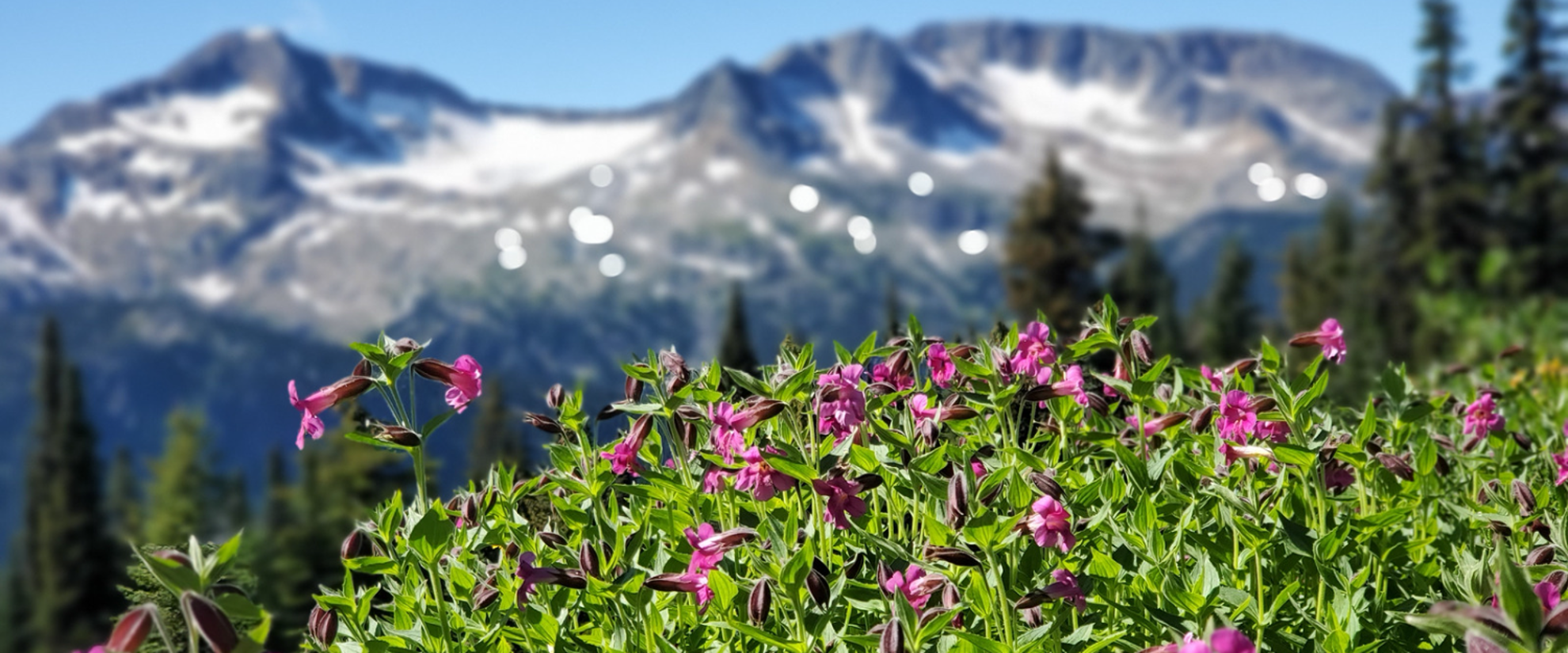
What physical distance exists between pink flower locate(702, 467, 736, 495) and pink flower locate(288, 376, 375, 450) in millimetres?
980

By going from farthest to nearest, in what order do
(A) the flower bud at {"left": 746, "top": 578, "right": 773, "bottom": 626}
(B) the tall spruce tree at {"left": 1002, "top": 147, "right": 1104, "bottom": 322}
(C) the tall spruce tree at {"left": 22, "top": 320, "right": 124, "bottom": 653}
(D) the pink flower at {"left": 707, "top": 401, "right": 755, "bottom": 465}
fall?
(C) the tall spruce tree at {"left": 22, "top": 320, "right": 124, "bottom": 653}
(B) the tall spruce tree at {"left": 1002, "top": 147, "right": 1104, "bottom": 322}
(D) the pink flower at {"left": 707, "top": 401, "right": 755, "bottom": 465}
(A) the flower bud at {"left": 746, "top": 578, "right": 773, "bottom": 626}

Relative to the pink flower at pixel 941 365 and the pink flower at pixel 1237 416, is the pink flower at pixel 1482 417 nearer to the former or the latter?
the pink flower at pixel 1237 416

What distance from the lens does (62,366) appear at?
100938mm

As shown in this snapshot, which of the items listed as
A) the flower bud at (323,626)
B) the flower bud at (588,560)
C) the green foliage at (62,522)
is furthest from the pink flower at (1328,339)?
the green foliage at (62,522)

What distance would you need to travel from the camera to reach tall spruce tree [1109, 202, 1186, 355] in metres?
79.3

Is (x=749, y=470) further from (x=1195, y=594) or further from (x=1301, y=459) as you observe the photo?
(x=1301, y=459)

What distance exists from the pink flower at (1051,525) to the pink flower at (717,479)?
0.96 meters

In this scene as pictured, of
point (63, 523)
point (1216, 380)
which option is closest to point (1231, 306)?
point (63, 523)

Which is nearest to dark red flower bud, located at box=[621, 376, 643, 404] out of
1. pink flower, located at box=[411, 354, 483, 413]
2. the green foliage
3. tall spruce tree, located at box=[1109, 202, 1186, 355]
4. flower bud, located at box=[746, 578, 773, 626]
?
pink flower, located at box=[411, 354, 483, 413]

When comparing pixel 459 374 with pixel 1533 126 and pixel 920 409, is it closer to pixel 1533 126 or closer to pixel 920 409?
pixel 920 409

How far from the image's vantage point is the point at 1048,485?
2.92 m

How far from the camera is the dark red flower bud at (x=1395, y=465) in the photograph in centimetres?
348

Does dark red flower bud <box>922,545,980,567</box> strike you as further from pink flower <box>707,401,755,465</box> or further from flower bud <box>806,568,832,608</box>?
pink flower <box>707,401,755,465</box>

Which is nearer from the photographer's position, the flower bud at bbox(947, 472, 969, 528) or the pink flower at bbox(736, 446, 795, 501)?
the flower bud at bbox(947, 472, 969, 528)
